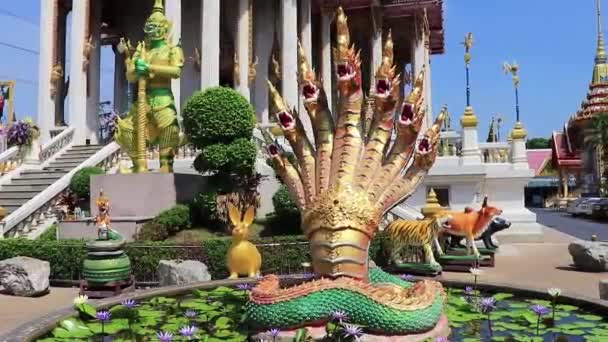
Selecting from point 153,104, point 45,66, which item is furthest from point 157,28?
point 45,66

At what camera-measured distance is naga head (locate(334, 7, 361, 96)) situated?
4.43 m

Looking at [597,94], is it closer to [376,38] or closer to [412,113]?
[376,38]

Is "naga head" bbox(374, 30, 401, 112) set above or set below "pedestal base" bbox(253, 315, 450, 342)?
above

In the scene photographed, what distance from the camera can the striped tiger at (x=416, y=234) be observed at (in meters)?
10.2

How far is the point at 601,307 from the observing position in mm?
4859

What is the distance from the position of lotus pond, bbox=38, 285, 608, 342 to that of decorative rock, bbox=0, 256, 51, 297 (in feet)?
14.5

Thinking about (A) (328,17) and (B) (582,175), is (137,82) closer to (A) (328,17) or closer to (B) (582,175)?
(A) (328,17)

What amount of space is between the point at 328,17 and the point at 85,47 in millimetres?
10766

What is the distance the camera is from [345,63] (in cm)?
443

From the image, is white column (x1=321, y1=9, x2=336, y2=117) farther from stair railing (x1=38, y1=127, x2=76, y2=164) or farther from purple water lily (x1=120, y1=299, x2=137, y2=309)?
purple water lily (x1=120, y1=299, x2=137, y2=309)

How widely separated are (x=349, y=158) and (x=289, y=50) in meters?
16.3

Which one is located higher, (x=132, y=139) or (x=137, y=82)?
(x=137, y=82)

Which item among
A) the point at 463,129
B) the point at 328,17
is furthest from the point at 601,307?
the point at 328,17

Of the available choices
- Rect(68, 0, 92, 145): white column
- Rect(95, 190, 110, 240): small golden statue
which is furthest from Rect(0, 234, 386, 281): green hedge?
Rect(68, 0, 92, 145): white column
